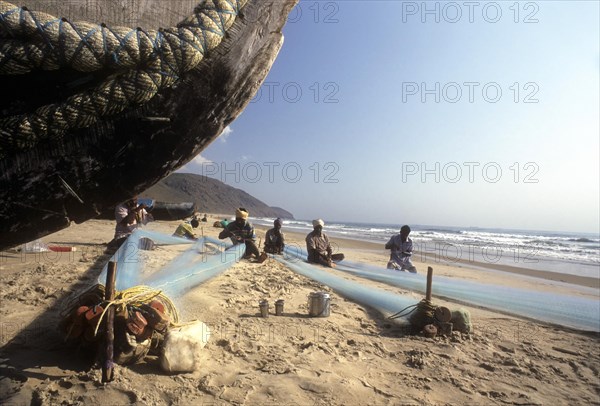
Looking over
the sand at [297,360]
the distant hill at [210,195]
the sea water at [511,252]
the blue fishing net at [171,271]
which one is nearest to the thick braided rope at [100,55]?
the sand at [297,360]

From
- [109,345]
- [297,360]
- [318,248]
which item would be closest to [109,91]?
[109,345]

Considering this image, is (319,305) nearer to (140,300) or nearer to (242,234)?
(140,300)

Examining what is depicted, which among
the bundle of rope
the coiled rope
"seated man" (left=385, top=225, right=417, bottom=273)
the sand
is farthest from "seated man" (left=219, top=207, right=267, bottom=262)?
the bundle of rope

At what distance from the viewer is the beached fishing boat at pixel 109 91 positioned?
1.33 m

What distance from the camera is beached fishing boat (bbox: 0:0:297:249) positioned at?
133 centimetres

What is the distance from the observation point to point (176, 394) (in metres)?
2.76

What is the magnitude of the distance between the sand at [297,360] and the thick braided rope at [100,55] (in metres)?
2.19

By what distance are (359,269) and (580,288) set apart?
682cm

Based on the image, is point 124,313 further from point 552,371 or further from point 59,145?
Answer: point 552,371

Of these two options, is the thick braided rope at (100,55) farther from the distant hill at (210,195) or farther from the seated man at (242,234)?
the distant hill at (210,195)

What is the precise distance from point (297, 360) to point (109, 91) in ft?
9.99


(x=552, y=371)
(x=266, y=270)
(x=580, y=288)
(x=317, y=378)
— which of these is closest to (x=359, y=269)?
(x=266, y=270)

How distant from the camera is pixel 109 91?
1.40 m

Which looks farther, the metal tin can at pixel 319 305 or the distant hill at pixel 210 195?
the distant hill at pixel 210 195
